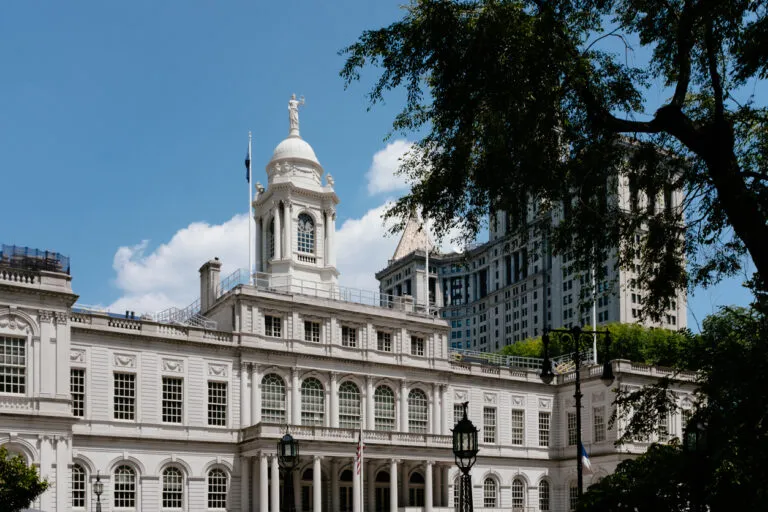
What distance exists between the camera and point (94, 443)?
50.4 meters

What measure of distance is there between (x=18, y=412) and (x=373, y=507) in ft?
75.8

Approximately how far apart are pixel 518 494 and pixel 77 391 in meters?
31.4

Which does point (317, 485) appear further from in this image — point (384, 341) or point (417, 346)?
point (417, 346)

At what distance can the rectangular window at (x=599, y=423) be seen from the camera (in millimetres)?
65562

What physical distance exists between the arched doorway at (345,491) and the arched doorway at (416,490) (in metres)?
4.23

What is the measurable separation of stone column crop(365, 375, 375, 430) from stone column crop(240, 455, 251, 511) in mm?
8233

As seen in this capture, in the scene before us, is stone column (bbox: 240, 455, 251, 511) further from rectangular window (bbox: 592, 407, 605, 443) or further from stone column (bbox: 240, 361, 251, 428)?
rectangular window (bbox: 592, 407, 605, 443)

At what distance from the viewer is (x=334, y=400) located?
58.4 meters

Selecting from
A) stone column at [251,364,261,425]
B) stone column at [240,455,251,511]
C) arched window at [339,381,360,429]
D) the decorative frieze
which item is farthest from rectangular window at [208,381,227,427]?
arched window at [339,381,360,429]

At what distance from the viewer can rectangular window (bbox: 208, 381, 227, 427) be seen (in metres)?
54.7

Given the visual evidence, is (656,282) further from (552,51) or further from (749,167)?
(552,51)

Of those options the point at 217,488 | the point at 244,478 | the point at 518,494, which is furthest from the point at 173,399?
the point at 518,494

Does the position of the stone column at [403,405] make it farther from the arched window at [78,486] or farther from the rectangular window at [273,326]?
the arched window at [78,486]

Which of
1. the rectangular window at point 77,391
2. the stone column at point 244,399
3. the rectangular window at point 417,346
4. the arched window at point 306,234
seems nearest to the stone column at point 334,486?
the stone column at point 244,399
